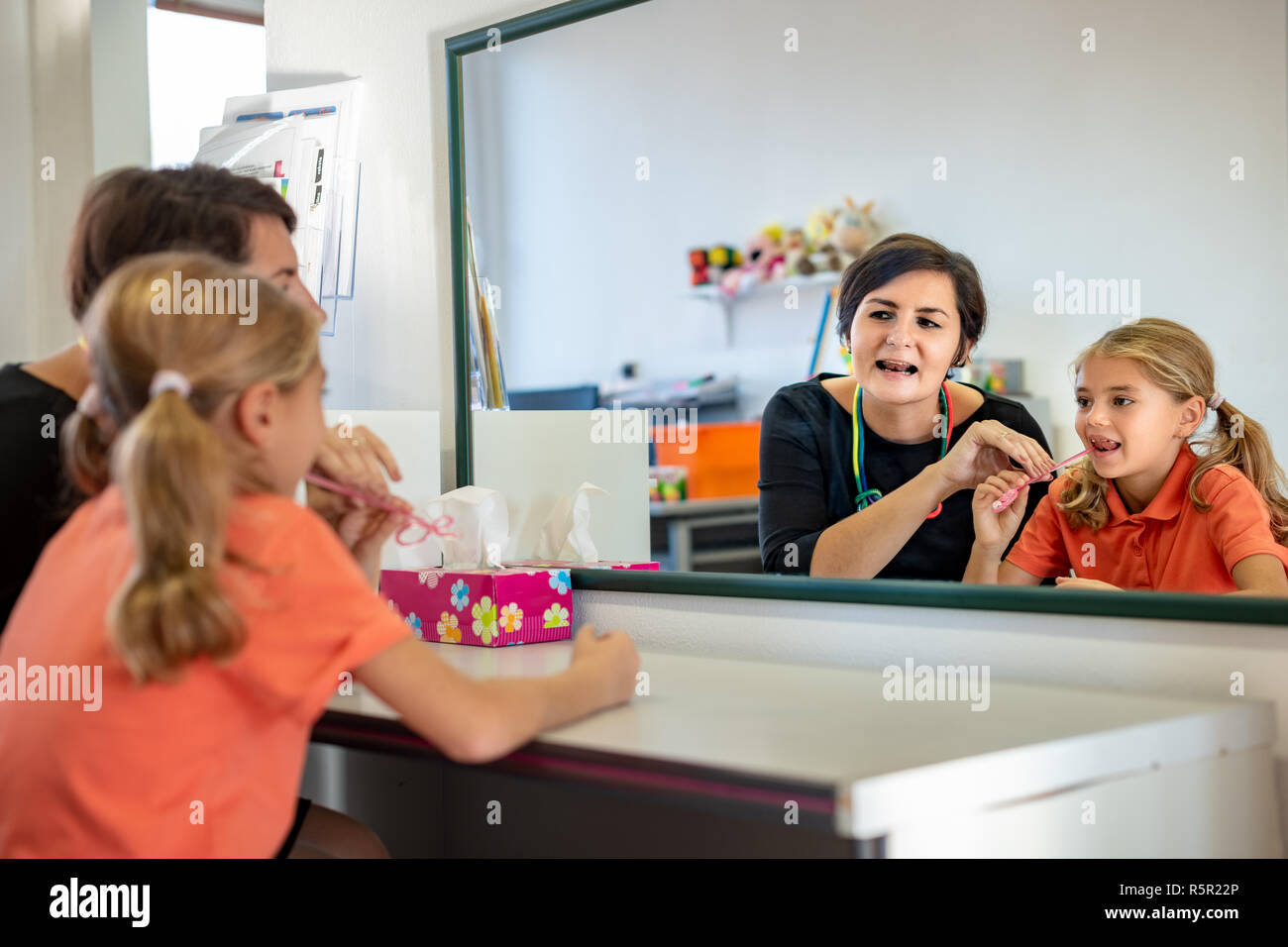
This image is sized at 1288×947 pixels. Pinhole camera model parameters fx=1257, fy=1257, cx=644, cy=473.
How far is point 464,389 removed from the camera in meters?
1.97

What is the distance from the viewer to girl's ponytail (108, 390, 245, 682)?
0.91 meters

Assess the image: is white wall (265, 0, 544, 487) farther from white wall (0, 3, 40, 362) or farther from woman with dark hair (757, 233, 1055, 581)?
white wall (0, 3, 40, 362)

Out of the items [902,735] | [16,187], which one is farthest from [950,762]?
[16,187]

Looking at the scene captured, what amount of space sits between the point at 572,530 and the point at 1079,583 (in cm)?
75

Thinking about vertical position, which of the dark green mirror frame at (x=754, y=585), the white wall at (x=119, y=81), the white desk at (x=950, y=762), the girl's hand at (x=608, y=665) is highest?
the white wall at (x=119, y=81)

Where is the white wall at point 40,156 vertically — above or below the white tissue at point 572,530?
above

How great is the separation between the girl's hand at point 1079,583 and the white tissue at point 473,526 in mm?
768

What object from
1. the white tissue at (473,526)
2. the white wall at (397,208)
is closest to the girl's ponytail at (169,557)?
the white tissue at (473,526)

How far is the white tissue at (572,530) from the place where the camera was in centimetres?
182

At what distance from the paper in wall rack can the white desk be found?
3.13 ft

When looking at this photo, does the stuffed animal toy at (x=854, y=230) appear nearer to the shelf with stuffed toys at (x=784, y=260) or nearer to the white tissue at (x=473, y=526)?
the shelf with stuffed toys at (x=784, y=260)

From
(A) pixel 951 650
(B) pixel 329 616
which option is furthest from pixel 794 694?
(B) pixel 329 616

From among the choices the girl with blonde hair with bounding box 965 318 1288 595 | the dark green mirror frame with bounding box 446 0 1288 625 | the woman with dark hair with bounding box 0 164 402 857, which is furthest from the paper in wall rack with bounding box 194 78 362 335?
the girl with blonde hair with bounding box 965 318 1288 595
